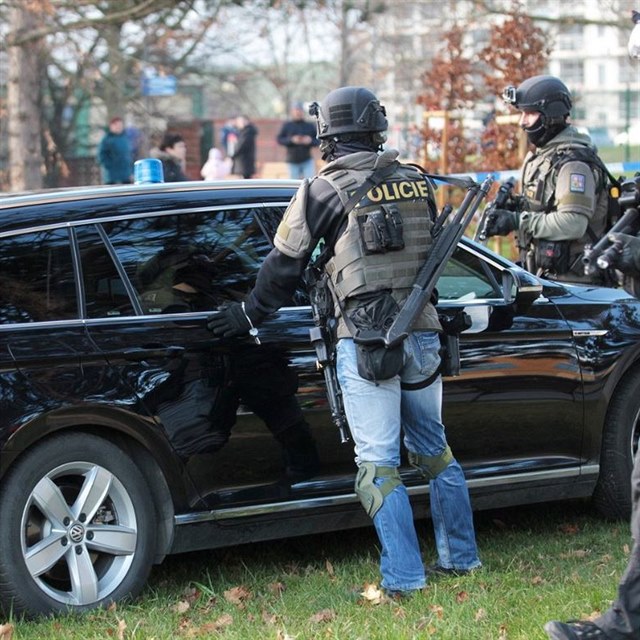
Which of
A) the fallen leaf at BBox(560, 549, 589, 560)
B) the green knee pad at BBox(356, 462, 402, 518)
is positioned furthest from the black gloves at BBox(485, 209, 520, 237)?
the green knee pad at BBox(356, 462, 402, 518)

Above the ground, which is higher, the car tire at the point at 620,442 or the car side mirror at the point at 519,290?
the car side mirror at the point at 519,290

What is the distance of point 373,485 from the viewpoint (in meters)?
4.66

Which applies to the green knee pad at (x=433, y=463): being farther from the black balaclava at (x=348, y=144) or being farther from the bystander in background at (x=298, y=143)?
the bystander in background at (x=298, y=143)

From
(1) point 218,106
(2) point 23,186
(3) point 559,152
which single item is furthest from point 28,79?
(1) point 218,106

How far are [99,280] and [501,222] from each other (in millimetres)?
2798

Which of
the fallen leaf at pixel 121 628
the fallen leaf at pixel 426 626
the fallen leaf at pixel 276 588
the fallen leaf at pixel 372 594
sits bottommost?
the fallen leaf at pixel 276 588

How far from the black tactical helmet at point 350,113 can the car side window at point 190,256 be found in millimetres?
615

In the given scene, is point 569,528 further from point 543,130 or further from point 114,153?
point 114,153

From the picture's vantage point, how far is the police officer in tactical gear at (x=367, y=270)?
4570 millimetres

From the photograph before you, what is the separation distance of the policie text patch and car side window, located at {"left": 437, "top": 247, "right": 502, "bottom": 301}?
4.53 ft

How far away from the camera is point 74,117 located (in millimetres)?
29297

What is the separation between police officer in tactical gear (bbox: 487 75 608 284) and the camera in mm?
6648

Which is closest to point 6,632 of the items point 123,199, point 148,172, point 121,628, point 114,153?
point 121,628

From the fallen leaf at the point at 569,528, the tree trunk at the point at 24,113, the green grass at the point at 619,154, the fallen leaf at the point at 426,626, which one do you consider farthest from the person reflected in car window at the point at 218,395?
the green grass at the point at 619,154
